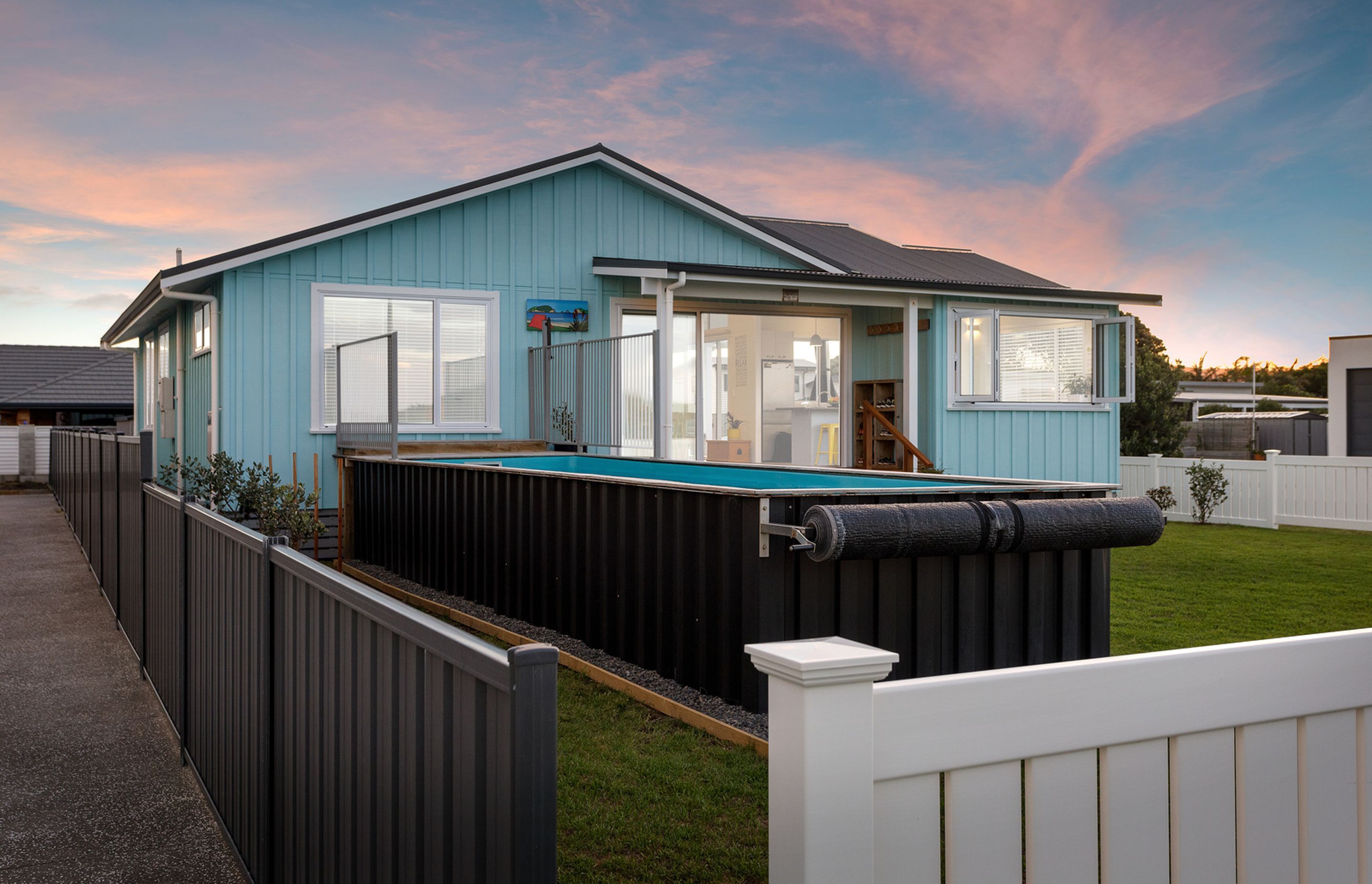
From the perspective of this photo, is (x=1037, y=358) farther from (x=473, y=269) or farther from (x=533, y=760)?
(x=533, y=760)

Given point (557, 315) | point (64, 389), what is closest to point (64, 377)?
point (64, 389)

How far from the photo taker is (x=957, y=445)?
1466 centimetres

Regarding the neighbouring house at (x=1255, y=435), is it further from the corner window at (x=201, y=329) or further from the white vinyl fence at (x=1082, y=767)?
the white vinyl fence at (x=1082, y=767)

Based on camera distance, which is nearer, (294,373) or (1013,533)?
(1013,533)

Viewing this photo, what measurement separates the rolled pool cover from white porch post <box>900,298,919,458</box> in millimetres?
8253

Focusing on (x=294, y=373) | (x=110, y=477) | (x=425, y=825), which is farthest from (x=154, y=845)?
(x=294, y=373)

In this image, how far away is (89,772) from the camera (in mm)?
4402

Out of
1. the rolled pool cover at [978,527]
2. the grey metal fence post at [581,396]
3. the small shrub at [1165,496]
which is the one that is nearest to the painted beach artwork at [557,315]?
the grey metal fence post at [581,396]

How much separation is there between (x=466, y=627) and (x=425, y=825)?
5.26 meters

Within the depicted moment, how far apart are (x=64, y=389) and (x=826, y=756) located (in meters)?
37.0

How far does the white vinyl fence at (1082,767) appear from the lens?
1.40m

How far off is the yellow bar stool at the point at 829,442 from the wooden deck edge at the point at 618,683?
28.2ft

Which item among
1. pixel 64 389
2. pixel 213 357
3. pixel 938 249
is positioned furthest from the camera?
pixel 64 389

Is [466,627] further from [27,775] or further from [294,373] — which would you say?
[294,373]
